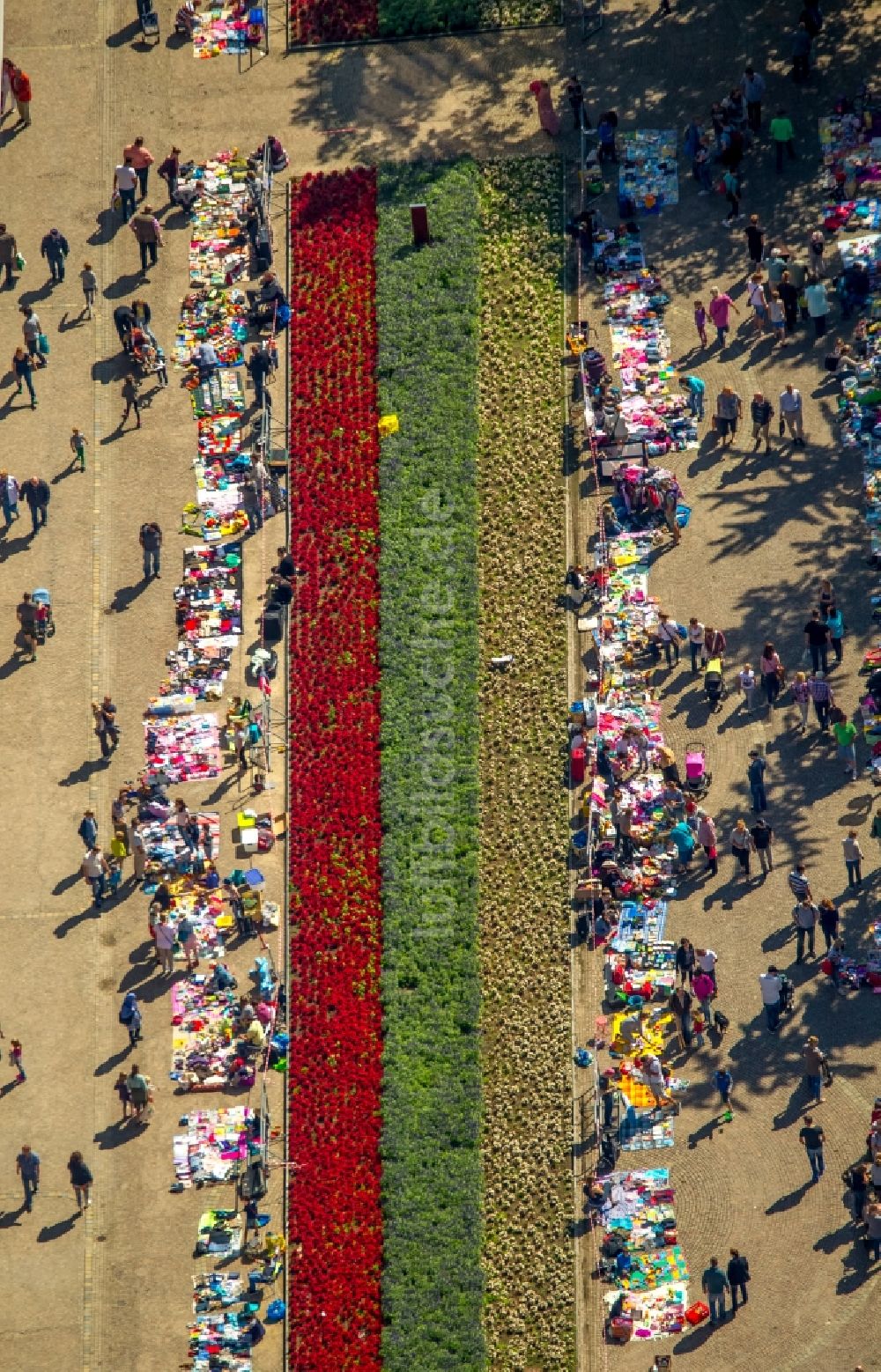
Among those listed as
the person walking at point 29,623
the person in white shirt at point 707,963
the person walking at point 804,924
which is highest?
the person walking at point 29,623

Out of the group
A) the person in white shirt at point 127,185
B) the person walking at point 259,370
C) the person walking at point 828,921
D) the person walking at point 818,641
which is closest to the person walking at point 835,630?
the person walking at point 818,641

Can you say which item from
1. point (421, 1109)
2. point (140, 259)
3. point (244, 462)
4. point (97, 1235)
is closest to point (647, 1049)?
point (421, 1109)

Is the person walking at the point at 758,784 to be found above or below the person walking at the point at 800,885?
above

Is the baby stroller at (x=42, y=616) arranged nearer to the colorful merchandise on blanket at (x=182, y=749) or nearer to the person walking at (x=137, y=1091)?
the colorful merchandise on blanket at (x=182, y=749)

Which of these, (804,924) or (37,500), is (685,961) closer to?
(804,924)

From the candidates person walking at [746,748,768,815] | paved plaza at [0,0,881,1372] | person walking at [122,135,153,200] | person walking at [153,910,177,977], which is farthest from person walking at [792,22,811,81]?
person walking at [153,910,177,977]

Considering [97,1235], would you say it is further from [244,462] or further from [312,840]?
[244,462]
